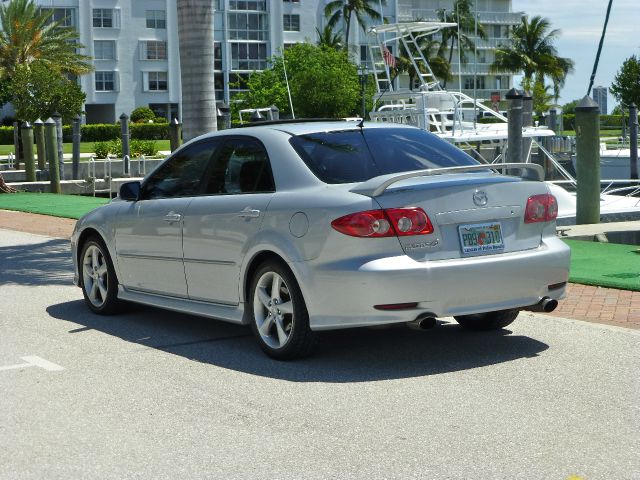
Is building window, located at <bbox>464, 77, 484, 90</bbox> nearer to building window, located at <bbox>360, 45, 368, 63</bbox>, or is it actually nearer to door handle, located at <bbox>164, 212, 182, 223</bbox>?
building window, located at <bbox>360, 45, 368, 63</bbox>

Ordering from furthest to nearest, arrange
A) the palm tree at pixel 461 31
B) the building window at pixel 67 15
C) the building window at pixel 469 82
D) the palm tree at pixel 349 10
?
the building window at pixel 469 82 → the palm tree at pixel 461 31 → the palm tree at pixel 349 10 → the building window at pixel 67 15

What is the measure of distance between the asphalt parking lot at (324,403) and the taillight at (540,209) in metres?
0.93

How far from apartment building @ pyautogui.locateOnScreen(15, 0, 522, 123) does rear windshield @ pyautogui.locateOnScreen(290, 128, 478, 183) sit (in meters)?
82.0

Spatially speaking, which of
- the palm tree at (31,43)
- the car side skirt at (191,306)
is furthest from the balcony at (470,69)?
the car side skirt at (191,306)

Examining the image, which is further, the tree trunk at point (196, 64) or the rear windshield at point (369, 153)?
the tree trunk at point (196, 64)

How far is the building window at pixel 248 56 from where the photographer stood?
9762 centimetres

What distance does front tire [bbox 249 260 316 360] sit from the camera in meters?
7.76

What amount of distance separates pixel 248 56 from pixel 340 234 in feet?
303

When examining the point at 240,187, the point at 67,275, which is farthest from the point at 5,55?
the point at 240,187

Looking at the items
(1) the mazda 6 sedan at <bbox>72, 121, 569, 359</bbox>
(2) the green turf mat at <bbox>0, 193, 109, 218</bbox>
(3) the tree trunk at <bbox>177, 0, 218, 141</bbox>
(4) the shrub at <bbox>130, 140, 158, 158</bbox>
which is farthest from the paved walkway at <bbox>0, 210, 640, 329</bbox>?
(4) the shrub at <bbox>130, 140, 158, 158</bbox>

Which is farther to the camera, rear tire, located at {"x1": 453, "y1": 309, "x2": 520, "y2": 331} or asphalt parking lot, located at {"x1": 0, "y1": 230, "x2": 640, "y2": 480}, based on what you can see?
rear tire, located at {"x1": 453, "y1": 309, "x2": 520, "y2": 331}

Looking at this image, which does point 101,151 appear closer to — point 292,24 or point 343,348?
point 343,348

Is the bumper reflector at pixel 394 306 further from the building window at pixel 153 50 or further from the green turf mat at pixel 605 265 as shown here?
the building window at pixel 153 50

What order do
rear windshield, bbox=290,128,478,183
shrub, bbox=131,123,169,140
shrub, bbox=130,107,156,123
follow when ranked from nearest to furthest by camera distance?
rear windshield, bbox=290,128,478,183
shrub, bbox=131,123,169,140
shrub, bbox=130,107,156,123
